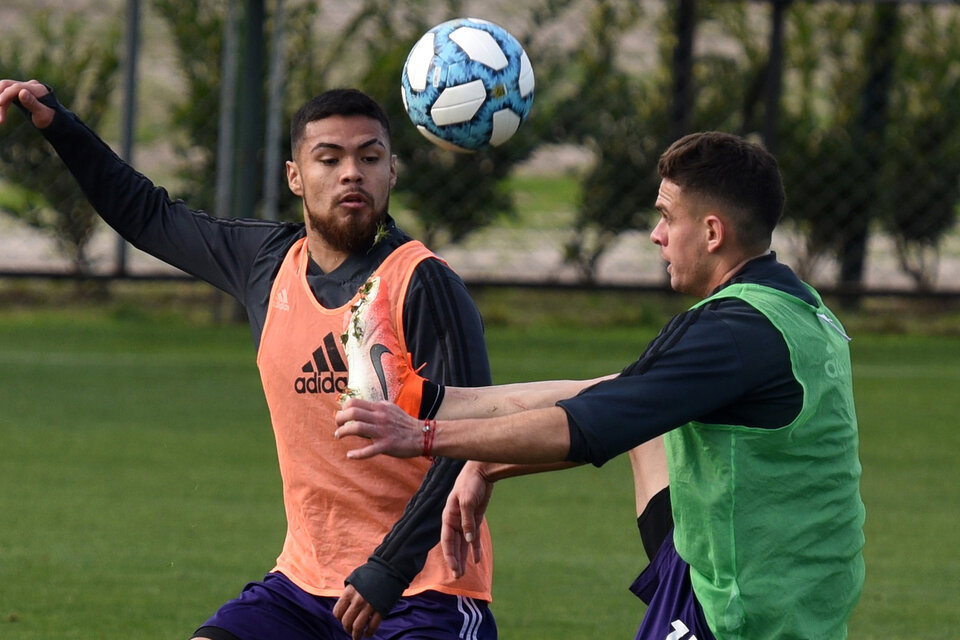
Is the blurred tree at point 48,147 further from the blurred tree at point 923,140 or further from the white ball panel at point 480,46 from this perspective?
the white ball panel at point 480,46

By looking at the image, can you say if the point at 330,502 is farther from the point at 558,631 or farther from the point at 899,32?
the point at 899,32

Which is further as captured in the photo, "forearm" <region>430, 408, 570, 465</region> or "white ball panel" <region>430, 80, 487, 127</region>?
"white ball panel" <region>430, 80, 487, 127</region>

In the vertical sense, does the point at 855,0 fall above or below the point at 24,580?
above

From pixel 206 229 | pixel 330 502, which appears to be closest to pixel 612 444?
pixel 330 502

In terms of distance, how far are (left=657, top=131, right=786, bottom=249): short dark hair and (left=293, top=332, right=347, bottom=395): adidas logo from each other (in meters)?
1.05

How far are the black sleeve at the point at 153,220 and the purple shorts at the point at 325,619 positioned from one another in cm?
97

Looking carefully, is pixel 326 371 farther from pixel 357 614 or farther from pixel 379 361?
pixel 379 361

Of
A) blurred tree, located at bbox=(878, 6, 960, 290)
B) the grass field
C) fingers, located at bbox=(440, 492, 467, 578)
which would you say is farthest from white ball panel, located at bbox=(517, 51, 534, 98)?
blurred tree, located at bbox=(878, 6, 960, 290)

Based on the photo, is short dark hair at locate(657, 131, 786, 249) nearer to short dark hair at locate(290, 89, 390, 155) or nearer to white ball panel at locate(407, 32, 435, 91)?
short dark hair at locate(290, 89, 390, 155)

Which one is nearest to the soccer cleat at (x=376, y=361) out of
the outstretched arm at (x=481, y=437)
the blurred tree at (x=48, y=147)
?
the outstretched arm at (x=481, y=437)

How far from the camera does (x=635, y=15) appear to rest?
1477 cm

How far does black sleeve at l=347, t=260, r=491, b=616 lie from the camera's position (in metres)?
3.77

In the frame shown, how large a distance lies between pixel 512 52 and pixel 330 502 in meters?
1.83

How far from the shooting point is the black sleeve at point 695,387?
3.23 meters
